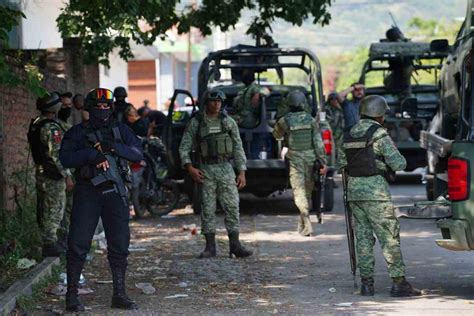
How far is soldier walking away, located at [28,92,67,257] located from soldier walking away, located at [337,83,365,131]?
836 centimetres

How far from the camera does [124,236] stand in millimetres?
9148

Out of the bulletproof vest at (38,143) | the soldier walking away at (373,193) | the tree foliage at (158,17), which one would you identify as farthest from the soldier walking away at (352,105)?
the soldier walking away at (373,193)

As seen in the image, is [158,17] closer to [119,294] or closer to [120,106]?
[120,106]

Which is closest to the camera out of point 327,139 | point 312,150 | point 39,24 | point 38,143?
point 38,143

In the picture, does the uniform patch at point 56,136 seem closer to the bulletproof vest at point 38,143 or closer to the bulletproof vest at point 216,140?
the bulletproof vest at point 38,143

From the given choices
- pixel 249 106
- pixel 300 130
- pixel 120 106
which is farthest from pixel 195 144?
pixel 249 106

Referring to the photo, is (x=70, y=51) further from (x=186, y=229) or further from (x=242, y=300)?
(x=242, y=300)

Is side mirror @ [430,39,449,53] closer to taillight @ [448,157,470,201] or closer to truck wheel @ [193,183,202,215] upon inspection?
truck wheel @ [193,183,202,215]

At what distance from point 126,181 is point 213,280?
6.03 feet

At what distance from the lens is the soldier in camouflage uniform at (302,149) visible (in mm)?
13867

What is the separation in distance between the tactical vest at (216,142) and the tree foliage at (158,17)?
1563 millimetres

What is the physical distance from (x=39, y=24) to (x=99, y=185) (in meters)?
6.94

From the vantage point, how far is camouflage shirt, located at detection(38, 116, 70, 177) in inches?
437

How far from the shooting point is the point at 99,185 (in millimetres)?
9039
